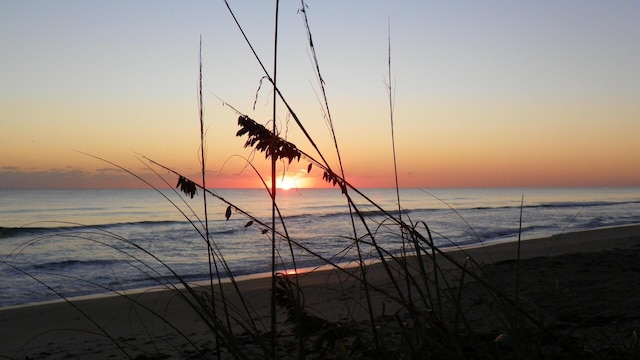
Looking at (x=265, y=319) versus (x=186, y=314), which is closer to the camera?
(x=265, y=319)

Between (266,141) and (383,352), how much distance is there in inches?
24.0

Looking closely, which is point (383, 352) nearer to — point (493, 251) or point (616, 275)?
point (616, 275)

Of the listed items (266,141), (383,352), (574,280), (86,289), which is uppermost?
(266,141)

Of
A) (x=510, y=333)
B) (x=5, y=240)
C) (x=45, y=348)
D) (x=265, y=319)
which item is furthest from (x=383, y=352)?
(x=5, y=240)

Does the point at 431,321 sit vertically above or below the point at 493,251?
above

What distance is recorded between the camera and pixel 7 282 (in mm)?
11070

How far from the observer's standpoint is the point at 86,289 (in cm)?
1084

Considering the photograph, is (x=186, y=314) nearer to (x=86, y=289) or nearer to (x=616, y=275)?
(x=86, y=289)

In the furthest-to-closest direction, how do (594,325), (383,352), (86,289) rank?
1. (86,289)
2. (594,325)
3. (383,352)

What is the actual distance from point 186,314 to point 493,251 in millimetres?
10345

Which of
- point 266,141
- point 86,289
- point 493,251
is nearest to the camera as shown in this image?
point 266,141

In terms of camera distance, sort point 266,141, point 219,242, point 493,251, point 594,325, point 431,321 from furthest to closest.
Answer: point 219,242 < point 493,251 < point 594,325 < point 431,321 < point 266,141

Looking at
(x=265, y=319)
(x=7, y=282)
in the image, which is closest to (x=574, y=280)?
(x=265, y=319)

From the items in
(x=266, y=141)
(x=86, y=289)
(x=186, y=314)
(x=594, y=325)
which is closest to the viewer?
(x=266, y=141)
